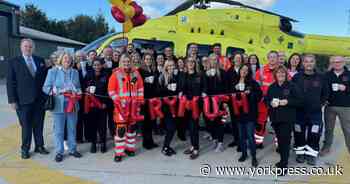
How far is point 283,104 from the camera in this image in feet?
14.9

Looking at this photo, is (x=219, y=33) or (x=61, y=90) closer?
(x=61, y=90)

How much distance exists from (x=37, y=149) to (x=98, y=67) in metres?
1.72

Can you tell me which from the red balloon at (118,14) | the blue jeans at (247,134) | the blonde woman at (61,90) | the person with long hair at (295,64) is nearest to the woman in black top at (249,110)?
the blue jeans at (247,134)

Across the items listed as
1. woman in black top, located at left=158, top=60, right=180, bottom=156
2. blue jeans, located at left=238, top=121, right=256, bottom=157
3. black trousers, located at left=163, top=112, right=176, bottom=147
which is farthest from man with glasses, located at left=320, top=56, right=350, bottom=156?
black trousers, located at left=163, top=112, right=176, bottom=147

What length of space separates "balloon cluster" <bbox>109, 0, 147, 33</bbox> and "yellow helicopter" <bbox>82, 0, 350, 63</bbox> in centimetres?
126

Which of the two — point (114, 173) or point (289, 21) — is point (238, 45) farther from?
point (114, 173)

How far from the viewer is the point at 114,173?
15.3 feet

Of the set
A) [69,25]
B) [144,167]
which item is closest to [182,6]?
[144,167]

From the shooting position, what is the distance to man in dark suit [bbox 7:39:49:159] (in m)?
5.14

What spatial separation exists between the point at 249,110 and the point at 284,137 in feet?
2.15

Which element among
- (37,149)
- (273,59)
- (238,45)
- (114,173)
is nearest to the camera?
(114,173)

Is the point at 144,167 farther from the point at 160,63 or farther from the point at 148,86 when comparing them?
the point at 160,63

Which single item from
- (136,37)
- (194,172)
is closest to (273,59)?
(194,172)

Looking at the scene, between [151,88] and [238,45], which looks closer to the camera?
[151,88]
